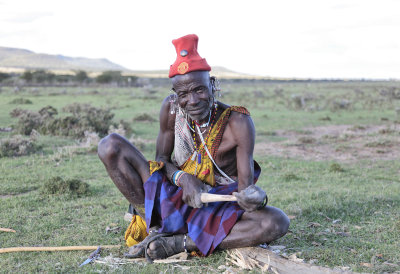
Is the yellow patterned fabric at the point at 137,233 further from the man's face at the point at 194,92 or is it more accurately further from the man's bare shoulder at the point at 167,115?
the man's face at the point at 194,92

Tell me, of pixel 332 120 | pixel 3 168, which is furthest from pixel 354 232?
pixel 332 120

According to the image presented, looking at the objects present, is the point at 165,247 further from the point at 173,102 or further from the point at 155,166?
the point at 173,102

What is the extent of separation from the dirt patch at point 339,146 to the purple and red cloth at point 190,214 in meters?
5.34

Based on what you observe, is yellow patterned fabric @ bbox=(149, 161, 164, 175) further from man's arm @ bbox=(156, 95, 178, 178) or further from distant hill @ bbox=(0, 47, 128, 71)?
distant hill @ bbox=(0, 47, 128, 71)

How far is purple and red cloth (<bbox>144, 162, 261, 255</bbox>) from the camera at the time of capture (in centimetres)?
339

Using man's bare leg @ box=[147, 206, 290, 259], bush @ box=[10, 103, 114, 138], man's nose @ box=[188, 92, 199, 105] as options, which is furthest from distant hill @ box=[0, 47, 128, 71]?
man's bare leg @ box=[147, 206, 290, 259]

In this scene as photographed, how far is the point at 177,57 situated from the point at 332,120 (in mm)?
12339

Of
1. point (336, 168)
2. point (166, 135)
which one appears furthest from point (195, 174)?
point (336, 168)

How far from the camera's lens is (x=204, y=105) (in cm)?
341

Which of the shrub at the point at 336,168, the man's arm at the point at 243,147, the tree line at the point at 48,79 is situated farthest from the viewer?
the tree line at the point at 48,79

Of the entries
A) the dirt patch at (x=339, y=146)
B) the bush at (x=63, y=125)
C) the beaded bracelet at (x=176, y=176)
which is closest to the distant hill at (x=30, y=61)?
the bush at (x=63, y=125)

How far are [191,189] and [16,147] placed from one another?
6004mm

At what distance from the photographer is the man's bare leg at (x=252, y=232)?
3.30 m

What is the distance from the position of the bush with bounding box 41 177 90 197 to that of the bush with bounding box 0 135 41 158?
9.28 feet
